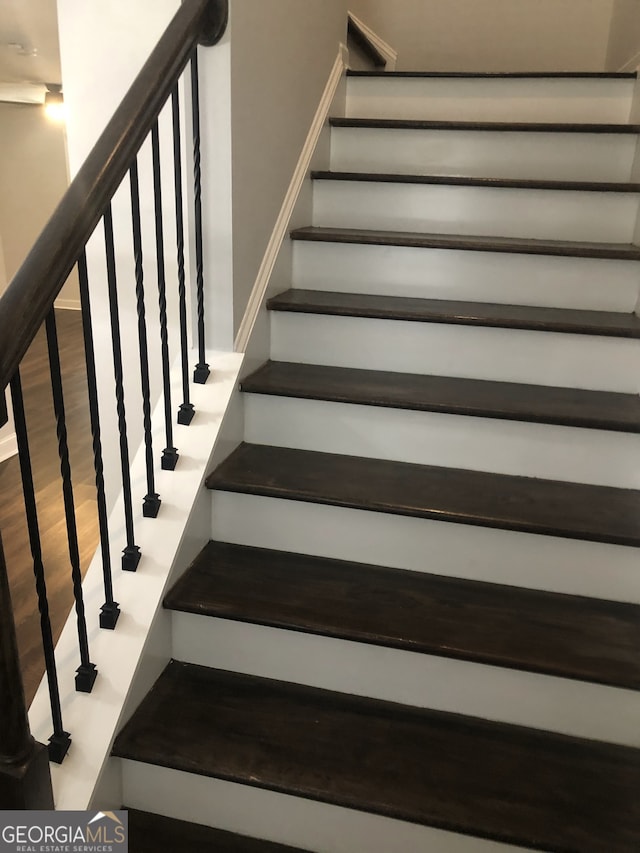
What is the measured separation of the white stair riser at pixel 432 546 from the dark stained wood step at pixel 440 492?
4 centimetres

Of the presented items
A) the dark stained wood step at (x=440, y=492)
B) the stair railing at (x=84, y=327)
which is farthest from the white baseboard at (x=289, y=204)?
the dark stained wood step at (x=440, y=492)

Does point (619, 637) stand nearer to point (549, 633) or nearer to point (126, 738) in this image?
point (549, 633)

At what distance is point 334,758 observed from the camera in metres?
1.29

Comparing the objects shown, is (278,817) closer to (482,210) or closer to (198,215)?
(198,215)

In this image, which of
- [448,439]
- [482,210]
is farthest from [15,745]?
[482,210]

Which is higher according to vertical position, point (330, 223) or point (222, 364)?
point (330, 223)

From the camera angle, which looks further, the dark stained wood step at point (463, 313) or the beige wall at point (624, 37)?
the beige wall at point (624, 37)

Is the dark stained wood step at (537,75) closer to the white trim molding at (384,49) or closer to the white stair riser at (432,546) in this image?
the white trim molding at (384,49)

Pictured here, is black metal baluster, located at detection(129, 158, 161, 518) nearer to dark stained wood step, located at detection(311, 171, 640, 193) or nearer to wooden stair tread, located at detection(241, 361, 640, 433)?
wooden stair tread, located at detection(241, 361, 640, 433)

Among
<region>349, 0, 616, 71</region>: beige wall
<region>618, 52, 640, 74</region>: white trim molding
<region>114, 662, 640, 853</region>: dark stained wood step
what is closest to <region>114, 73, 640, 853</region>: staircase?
<region>114, 662, 640, 853</region>: dark stained wood step

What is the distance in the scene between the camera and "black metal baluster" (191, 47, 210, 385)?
1545 millimetres

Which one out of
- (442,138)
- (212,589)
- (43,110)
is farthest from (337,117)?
(43,110)

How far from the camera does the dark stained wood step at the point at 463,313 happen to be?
1.70 m

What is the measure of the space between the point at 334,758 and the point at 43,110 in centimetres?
840
